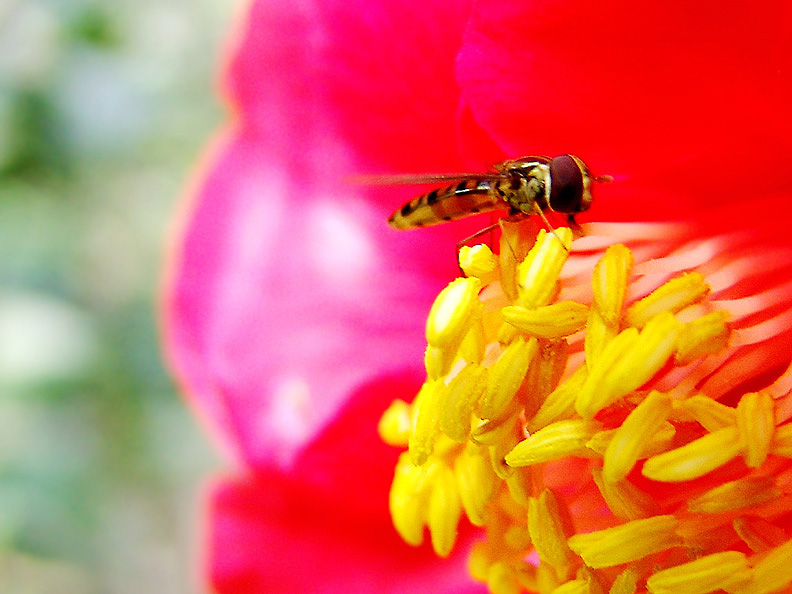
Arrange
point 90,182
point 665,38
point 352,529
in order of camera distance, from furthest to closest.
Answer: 1. point 90,182
2. point 352,529
3. point 665,38

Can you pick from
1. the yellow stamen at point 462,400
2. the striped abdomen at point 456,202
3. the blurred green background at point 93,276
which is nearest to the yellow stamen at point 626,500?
the yellow stamen at point 462,400

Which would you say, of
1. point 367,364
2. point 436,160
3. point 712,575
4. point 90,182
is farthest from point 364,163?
point 90,182

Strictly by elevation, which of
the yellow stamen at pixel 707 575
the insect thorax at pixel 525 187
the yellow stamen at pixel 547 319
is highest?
the insect thorax at pixel 525 187

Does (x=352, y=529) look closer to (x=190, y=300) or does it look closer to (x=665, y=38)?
(x=190, y=300)

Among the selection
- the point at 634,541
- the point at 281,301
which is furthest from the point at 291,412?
the point at 634,541

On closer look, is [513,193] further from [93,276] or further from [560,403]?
[93,276]

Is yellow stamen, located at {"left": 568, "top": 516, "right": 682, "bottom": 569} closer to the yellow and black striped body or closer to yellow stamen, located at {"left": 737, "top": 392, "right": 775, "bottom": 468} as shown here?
yellow stamen, located at {"left": 737, "top": 392, "right": 775, "bottom": 468}

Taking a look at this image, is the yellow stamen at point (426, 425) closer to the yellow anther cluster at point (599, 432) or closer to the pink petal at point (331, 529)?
the yellow anther cluster at point (599, 432)
